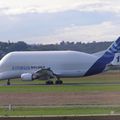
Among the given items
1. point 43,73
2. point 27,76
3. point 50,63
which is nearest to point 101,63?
point 50,63

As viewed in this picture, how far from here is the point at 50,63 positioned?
67.3 metres

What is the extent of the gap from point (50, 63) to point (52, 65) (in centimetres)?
37

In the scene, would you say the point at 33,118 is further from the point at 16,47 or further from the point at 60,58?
the point at 16,47

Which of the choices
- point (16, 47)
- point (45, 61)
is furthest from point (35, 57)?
point (16, 47)

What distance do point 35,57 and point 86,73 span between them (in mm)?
6590

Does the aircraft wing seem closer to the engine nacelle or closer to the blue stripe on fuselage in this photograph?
the engine nacelle

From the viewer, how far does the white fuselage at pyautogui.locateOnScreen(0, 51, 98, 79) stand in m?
66.2

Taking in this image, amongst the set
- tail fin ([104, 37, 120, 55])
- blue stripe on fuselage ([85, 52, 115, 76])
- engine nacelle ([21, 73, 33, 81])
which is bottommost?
engine nacelle ([21, 73, 33, 81])

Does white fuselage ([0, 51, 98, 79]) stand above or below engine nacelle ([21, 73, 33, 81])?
above

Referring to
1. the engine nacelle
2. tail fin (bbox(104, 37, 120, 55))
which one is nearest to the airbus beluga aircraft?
the engine nacelle

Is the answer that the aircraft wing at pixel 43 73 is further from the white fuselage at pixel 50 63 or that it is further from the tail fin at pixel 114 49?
the tail fin at pixel 114 49

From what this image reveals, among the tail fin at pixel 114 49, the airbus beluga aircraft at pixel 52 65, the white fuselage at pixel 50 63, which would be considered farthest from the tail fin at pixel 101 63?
the white fuselage at pixel 50 63

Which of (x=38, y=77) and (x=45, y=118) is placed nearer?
(x=45, y=118)

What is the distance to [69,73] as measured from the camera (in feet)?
219
